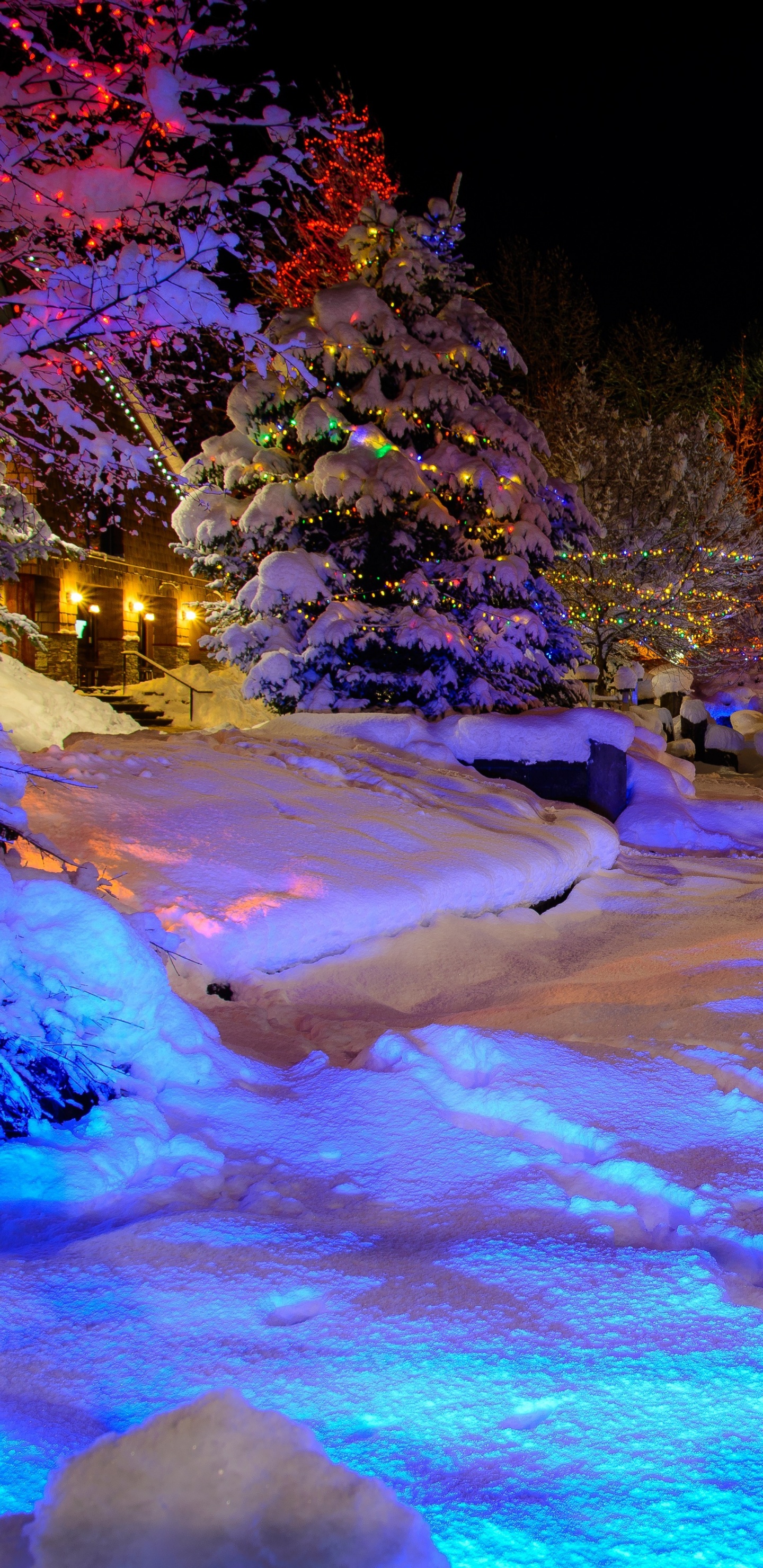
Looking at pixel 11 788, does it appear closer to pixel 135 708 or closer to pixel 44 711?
pixel 44 711

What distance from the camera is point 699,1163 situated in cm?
271

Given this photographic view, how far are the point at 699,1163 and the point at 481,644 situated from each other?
870 cm

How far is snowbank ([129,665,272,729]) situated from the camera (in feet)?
53.6

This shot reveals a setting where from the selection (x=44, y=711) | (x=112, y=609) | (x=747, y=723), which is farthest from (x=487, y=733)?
(x=112, y=609)

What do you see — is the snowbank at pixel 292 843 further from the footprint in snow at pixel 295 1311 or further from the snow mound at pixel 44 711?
the snow mound at pixel 44 711

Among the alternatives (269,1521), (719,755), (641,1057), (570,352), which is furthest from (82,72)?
(570,352)

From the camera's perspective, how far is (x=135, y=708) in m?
18.2

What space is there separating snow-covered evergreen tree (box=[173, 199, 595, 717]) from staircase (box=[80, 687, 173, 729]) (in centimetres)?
616

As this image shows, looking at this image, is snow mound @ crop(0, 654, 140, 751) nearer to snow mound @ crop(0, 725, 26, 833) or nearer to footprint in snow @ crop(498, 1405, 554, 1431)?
snow mound @ crop(0, 725, 26, 833)

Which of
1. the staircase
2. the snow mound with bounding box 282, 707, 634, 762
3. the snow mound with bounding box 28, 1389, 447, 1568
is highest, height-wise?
the snow mound with bounding box 282, 707, 634, 762

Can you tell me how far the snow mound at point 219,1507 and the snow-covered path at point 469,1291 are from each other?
0.17 ft

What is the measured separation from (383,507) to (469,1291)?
9.11 metres

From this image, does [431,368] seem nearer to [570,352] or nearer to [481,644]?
[481,644]

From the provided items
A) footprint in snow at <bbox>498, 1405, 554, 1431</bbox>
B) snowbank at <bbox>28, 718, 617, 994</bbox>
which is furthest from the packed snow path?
snowbank at <bbox>28, 718, 617, 994</bbox>
